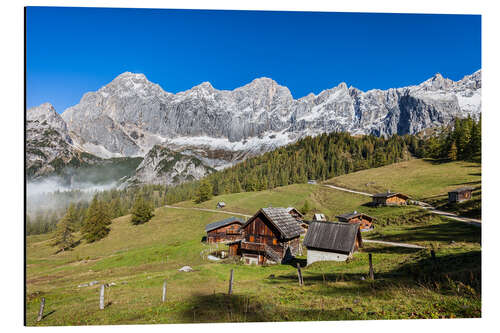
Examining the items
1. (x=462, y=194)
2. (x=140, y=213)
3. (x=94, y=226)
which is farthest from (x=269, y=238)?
(x=140, y=213)

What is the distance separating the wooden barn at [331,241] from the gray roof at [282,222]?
119 inches

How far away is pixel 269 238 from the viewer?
25234mm

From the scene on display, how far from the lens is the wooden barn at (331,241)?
66.2 ft

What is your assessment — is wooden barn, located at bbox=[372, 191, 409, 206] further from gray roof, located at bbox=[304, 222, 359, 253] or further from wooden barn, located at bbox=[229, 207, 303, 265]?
gray roof, located at bbox=[304, 222, 359, 253]

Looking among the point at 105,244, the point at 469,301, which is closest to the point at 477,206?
the point at 469,301

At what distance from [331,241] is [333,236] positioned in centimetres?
47

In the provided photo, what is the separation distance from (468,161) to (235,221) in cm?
4785

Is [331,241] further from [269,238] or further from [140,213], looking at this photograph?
[140,213]

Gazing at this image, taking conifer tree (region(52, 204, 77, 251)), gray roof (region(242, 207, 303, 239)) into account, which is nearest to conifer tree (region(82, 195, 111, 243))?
conifer tree (region(52, 204, 77, 251))

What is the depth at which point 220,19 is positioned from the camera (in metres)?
11.8

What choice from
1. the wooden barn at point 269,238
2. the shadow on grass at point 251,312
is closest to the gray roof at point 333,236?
the wooden barn at point 269,238
